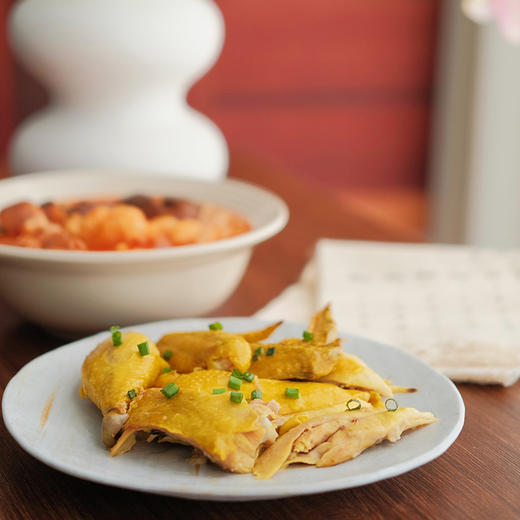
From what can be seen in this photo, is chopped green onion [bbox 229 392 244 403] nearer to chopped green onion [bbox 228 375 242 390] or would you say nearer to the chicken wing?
chopped green onion [bbox 228 375 242 390]

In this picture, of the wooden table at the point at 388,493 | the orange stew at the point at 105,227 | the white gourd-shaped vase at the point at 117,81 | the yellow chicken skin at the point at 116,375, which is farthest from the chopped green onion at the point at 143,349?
the white gourd-shaped vase at the point at 117,81

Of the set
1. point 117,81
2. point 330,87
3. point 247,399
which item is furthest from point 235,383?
point 330,87

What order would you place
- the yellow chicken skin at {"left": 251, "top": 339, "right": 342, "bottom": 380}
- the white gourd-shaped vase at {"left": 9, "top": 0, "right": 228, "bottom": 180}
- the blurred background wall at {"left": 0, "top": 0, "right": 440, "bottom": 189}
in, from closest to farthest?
1. the yellow chicken skin at {"left": 251, "top": 339, "right": 342, "bottom": 380}
2. the white gourd-shaped vase at {"left": 9, "top": 0, "right": 228, "bottom": 180}
3. the blurred background wall at {"left": 0, "top": 0, "right": 440, "bottom": 189}

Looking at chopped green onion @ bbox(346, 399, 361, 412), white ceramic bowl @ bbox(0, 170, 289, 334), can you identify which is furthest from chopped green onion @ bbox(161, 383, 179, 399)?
white ceramic bowl @ bbox(0, 170, 289, 334)

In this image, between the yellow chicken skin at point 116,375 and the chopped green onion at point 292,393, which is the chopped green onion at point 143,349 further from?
the chopped green onion at point 292,393

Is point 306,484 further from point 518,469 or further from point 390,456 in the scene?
point 518,469

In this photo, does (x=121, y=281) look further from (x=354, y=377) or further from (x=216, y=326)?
(x=354, y=377)

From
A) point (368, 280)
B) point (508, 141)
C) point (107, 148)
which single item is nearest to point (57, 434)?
point (368, 280)
